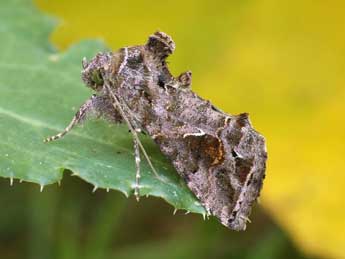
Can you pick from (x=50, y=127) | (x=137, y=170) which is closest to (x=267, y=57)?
(x=50, y=127)

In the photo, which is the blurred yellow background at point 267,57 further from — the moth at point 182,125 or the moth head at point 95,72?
the moth head at point 95,72

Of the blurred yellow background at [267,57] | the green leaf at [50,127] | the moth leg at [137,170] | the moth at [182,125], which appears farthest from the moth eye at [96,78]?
the blurred yellow background at [267,57]

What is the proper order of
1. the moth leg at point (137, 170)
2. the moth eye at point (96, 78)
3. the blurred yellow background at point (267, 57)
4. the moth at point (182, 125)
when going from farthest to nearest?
the blurred yellow background at point (267, 57) < the moth eye at point (96, 78) < the moth at point (182, 125) < the moth leg at point (137, 170)

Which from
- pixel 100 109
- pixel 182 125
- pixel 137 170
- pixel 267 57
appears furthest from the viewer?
pixel 267 57

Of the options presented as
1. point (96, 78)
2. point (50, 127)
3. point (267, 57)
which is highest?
point (267, 57)

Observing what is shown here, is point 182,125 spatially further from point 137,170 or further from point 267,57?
point 267,57

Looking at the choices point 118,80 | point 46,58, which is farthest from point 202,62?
point 118,80

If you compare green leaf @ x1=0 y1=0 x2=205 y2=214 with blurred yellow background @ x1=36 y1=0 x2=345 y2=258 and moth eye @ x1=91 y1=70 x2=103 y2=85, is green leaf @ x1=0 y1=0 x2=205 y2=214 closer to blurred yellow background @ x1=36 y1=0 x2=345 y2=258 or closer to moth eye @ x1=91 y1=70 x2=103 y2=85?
moth eye @ x1=91 y1=70 x2=103 y2=85

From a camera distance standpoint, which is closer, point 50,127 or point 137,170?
point 137,170
